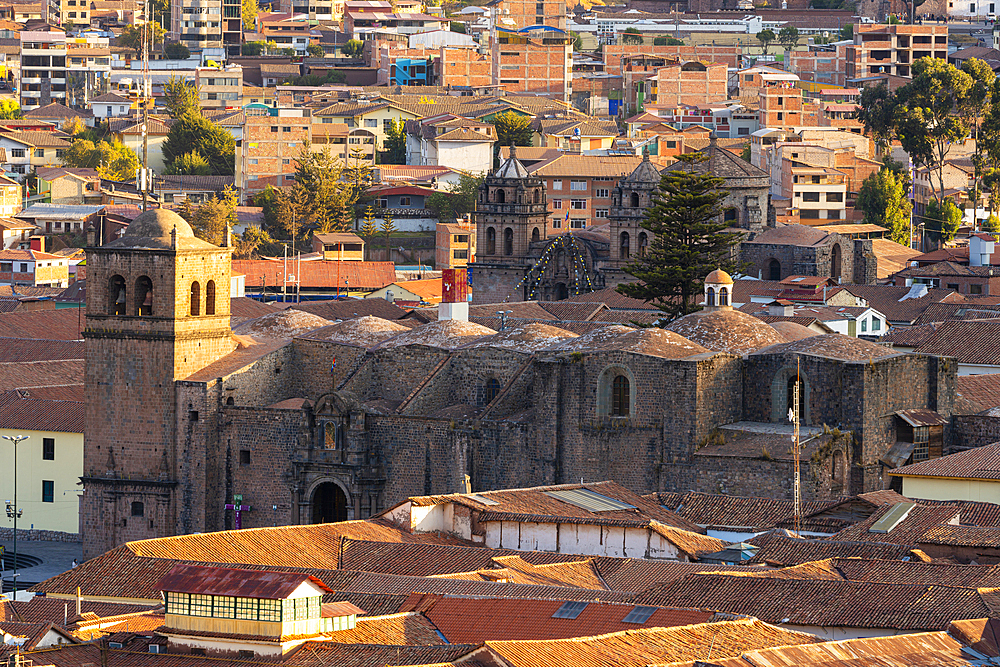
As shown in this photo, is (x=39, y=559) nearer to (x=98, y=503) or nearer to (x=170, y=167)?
(x=98, y=503)

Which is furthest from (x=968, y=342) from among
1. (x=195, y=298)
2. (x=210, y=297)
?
(x=195, y=298)

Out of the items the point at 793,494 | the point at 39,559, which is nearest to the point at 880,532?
the point at 793,494

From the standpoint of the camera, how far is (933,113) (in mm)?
128625

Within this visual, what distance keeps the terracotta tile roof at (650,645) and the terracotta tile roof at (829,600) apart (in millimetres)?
2912

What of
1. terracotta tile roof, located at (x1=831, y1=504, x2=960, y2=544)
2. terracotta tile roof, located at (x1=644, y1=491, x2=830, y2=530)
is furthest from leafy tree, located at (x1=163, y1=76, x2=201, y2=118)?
terracotta tile roof, located at (x1=831, y1=504, x2=960, y2=544)

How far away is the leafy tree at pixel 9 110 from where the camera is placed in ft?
572

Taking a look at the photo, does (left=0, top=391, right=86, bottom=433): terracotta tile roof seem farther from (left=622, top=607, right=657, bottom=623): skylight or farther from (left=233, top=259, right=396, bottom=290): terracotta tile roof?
(left=233, top=259, right=396, bottom=290): terracotta tile roof

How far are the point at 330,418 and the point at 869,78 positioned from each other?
111546 millimetres

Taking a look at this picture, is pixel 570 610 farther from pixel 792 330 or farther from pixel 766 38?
pixel 766 38

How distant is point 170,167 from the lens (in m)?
155

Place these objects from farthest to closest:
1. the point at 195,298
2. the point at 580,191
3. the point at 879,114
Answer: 1. the point at 879,114
2. the point at 580,191
3. the point at 195,298

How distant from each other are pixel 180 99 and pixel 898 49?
4885cm

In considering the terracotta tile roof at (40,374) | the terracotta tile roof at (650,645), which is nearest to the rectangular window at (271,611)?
the terracotta tile roof at (650,645)

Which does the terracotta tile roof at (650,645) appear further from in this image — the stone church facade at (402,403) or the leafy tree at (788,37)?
the leafy tree at (788,37)
